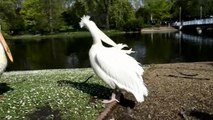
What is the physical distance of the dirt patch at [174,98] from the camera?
969cm

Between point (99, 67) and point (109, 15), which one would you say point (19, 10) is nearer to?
point (109, 15)

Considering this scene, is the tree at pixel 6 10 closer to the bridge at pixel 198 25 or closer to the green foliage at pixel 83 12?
the green foliage at pixel 83 12

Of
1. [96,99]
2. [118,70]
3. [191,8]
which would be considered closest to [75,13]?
[191,8]

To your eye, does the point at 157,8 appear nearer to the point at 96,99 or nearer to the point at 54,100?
the point at 96,99

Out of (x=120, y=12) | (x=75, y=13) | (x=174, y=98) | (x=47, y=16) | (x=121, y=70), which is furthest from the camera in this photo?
(x=47, y=16)

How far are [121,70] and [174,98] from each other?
229 centimetres

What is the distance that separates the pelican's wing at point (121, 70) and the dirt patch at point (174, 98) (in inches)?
26.2

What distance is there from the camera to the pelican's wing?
31.9 ft

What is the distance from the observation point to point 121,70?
9.83 m

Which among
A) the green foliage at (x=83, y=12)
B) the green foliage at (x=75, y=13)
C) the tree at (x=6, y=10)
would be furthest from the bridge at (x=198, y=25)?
the tree at (x=6, y=10)

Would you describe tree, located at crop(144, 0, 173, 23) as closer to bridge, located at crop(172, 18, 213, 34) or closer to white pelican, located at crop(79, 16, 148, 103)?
bridge, located at crop(172, 18, 213, 34)

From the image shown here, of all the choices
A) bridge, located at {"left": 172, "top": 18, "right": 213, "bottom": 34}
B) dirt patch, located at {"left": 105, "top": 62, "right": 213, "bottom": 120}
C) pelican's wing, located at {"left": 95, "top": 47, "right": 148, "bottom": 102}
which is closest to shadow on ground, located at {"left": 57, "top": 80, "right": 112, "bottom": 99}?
dirt patch, located at {"left": 105, "top": 62, "right": 213, "bottom": 120}

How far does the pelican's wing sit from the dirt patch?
2.19ft

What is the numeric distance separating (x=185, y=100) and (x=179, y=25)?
7902cm
